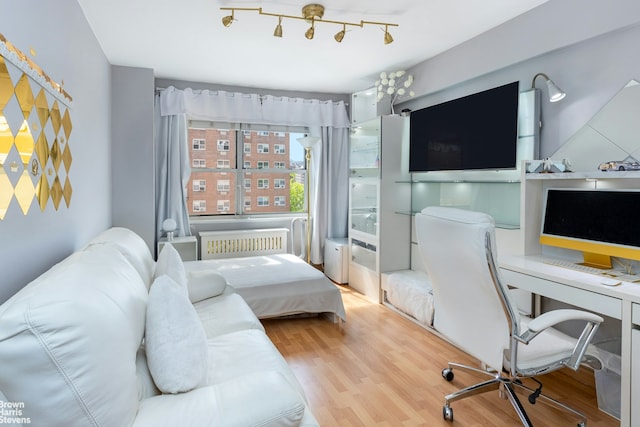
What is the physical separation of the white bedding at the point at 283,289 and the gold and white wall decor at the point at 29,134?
5.27 ft

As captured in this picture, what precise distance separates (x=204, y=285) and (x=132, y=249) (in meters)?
0.63

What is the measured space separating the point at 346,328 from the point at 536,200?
6.07 feet

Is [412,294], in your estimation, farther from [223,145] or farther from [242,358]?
[223,145]

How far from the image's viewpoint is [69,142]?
2.34m

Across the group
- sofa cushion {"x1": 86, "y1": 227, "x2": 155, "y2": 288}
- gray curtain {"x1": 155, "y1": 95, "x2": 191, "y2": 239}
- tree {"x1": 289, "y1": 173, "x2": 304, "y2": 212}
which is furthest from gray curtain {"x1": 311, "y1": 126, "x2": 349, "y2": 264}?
sofa cushion {"x1": 86, "y1": 227, "x2": 155, "y2": 288}

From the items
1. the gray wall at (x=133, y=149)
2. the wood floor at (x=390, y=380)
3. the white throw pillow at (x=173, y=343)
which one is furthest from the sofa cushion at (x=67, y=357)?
the gray wall at (x=133, y=149)

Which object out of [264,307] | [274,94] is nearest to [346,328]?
[264,307]

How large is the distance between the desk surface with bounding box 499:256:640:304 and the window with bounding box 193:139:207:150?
3.78 metres

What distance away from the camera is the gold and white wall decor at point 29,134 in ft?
4.57

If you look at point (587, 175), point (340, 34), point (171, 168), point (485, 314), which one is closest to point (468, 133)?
point (587, 175)

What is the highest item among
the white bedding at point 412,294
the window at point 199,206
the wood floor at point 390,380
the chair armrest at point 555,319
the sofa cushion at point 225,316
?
the window at point 199,206

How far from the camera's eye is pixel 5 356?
0.89 meters

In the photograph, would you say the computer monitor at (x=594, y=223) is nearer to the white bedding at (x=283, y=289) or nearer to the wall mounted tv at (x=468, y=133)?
the wall mounted tv at (x=468, y=133)

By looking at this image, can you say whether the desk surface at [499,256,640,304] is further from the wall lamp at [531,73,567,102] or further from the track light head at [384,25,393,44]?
the track light head at [384,25,393,44]
